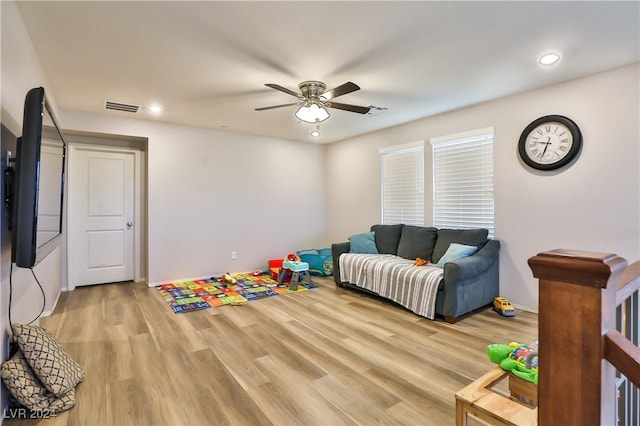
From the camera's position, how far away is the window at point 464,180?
13.0 ft

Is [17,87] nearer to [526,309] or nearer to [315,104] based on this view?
[315,104]

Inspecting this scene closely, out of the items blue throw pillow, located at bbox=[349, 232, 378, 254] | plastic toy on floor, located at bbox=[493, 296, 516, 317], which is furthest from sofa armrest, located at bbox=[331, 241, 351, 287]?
plastic toy on floor, located at bbox=[493, 296, 516, 317]

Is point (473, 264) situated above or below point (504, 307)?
above

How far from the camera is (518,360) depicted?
1.48 m

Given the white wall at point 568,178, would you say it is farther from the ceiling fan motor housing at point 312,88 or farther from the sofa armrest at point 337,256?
the ceiling fan motor housing at point 312,88

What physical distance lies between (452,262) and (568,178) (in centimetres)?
144

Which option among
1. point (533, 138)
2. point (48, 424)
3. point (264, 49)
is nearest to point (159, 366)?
point (48, 424)

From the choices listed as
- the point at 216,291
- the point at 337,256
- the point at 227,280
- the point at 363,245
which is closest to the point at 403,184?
the point at 363,245

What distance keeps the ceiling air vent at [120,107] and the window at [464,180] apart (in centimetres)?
395

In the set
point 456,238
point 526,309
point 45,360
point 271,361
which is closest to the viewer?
point 45,360

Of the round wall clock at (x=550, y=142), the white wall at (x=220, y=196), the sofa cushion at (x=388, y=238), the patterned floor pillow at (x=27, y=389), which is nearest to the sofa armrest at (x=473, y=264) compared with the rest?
the round wall clock at (x=550, y=142)

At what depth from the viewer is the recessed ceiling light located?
271 cm

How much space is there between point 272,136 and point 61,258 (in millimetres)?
3617

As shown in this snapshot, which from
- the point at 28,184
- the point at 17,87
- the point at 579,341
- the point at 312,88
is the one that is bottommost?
the point at 579,341
